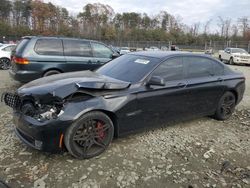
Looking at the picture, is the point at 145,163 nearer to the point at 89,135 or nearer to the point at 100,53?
the point at 89,135

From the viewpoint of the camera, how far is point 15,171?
3.68 metres

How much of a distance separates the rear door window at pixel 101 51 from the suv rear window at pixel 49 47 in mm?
1145

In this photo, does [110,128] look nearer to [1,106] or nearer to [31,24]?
[1,106]

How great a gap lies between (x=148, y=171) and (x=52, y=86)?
183 cm

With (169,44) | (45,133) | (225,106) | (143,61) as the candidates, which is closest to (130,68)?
(143,61)

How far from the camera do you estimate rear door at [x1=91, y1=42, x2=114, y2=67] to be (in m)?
8.99

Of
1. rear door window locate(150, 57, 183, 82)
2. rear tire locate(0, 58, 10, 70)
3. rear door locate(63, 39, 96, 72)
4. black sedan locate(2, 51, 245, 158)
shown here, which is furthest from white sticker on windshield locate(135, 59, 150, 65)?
rear tire locate(0, 58, 10, 70)

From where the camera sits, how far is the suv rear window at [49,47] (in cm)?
807

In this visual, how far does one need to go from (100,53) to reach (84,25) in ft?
237

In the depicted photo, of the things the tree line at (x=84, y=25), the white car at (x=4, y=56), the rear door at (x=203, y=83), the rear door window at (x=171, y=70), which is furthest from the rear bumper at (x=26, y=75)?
the tree line at (x=84, y=25)

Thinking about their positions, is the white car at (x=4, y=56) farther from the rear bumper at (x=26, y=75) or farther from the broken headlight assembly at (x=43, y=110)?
the broken headlight assembly at (x=43, y=110)

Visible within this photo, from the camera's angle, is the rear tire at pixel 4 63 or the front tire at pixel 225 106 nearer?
the front tire at pixel 225 106

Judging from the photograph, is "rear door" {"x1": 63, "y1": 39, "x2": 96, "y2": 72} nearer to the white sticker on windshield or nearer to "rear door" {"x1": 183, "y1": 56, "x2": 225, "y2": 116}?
the white sticker on windshield

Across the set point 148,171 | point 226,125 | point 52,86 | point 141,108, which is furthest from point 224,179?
point 52,86
